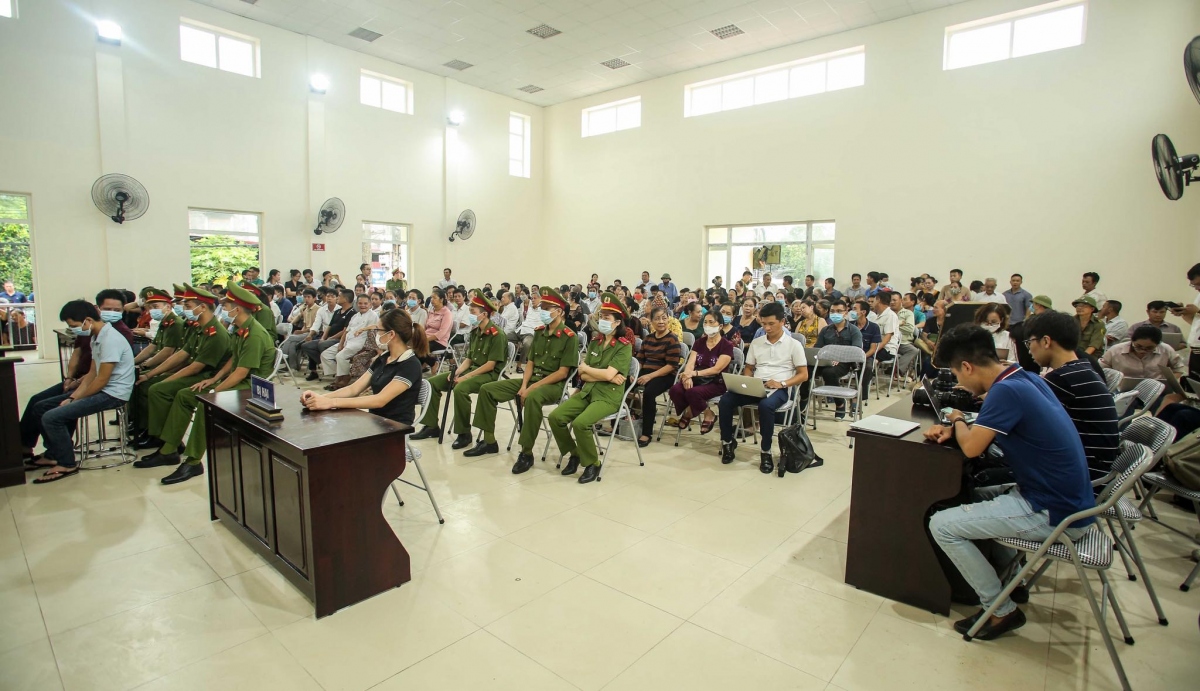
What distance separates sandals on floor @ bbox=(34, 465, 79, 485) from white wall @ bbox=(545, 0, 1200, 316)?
36.8 ft

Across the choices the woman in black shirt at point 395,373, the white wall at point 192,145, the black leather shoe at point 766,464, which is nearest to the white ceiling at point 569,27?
the white wall at point 192,145

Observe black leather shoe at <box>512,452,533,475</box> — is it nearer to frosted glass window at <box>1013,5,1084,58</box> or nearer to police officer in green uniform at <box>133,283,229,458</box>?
police officer in green uniform at <box>133,283,229,458</box>

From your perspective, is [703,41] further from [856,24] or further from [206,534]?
[206,534]

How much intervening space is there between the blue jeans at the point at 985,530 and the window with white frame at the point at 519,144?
14.6m

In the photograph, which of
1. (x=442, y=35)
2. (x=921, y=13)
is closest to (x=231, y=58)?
(x=442, y=35)

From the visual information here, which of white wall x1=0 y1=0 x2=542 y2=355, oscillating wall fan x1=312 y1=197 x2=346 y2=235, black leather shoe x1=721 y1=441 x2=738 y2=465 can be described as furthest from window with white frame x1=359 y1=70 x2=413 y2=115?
black leather shoe x1=721 y1=441 x2=738 y2=465

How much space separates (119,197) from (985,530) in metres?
11.8

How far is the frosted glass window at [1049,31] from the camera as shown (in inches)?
346

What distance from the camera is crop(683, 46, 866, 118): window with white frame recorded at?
1098 centimetres

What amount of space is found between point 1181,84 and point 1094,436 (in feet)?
30.2

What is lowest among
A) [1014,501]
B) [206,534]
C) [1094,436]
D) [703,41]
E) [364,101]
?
[206,534]

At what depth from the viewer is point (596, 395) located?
14.6 ft

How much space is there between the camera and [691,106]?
13.3 metres

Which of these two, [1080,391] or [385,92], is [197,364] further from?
[385,92]
